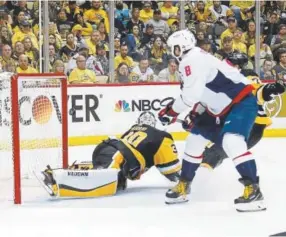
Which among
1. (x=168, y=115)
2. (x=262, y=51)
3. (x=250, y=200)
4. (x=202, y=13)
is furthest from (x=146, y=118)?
(x=250, y=200)

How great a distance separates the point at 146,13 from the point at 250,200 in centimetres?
508

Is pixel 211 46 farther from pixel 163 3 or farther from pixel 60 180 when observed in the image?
pixel 60 180

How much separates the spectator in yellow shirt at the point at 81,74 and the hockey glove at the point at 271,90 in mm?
3433

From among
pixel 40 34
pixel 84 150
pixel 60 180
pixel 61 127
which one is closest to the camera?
pixel 60 180

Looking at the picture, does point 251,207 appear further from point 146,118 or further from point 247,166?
point 146,118

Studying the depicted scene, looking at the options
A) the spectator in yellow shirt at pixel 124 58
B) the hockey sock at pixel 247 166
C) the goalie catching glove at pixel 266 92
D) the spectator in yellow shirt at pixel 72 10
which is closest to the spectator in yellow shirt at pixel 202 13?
the spectator in yellow shirt at pixel 124 58

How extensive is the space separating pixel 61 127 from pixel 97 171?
2.04 ft

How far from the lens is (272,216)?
4.23 m

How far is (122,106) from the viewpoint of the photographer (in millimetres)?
8102

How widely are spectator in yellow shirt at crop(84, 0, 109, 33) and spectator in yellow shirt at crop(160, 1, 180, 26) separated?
0.81 m

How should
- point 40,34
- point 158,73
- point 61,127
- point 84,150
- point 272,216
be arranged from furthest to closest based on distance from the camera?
point 158,73 → point 40,34 → point 84,150 → point 61,127 → point 272,216

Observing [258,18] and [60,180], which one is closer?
[60,180]

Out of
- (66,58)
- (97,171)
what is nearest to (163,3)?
(66,58)

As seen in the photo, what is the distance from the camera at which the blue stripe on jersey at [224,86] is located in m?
4.58
